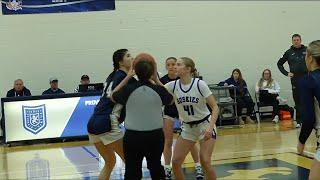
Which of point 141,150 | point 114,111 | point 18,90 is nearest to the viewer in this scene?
point 141,150

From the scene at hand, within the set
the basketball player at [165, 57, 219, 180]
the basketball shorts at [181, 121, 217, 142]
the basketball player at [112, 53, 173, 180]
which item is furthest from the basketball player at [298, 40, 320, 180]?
the basketball shorts at [181, 121, 217, 142]

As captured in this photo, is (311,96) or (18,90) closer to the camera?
(311,96)

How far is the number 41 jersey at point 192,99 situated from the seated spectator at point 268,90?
9485 millimetres

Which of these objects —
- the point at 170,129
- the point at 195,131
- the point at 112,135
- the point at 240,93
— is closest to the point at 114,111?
the point at 112,135

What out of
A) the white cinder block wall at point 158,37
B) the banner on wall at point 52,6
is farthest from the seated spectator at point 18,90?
the banner on wall at point 52,6

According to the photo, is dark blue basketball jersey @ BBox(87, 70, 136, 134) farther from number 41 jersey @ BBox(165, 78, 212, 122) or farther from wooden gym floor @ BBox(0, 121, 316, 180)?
wooden gym floor @ BBox(0, 121, 316, 180)

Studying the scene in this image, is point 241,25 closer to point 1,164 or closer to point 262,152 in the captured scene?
point 262,152

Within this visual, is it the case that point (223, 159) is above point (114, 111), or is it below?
below

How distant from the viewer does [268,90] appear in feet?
52.7

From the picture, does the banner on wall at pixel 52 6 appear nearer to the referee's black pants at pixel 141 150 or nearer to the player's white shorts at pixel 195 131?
the player's white shorts at pixel 195 131

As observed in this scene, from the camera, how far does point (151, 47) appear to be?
→ 16.1 metres

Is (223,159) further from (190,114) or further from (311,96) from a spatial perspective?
(311,96)

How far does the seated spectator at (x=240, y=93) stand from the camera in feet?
51.0

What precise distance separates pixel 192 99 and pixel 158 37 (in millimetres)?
10020
